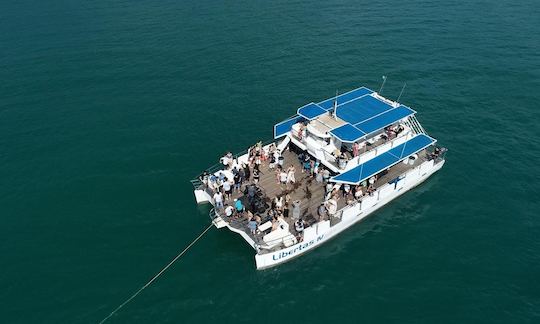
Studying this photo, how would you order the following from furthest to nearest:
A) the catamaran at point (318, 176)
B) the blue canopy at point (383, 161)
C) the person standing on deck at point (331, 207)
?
the blue canopy at point (383, 161) → the person standing on deck at point (331, 207) → the catamaran at point (318, 176)

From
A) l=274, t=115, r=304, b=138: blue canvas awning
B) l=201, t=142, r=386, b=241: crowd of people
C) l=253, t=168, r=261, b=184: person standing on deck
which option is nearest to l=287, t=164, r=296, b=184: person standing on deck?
l=201, t=142, r=386, b=241: crowd of people

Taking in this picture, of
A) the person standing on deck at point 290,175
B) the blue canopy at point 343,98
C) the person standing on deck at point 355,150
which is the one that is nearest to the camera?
the person standing on deck at point 290,175

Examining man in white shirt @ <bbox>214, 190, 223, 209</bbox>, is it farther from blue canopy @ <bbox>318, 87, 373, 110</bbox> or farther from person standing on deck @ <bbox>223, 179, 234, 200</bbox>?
blue canopy @ <bbox>318, 87, 373, 110</bbox>

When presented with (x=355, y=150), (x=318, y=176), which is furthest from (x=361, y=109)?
(x=318, y=176)

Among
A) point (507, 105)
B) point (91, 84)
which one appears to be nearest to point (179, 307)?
point (91, 84)

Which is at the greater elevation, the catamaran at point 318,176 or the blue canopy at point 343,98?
the blue canopy at point 343,98

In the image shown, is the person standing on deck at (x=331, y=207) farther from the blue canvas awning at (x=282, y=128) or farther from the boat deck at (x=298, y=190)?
the blue canvas awning at (x=282, y=128)

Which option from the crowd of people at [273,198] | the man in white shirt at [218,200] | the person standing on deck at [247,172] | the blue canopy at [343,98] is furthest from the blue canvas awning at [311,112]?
the man in white shirt at [218,200]

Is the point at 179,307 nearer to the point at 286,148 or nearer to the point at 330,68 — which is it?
the point at 286,148
